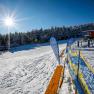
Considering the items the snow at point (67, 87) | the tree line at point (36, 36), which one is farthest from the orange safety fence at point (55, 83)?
the tree line at point (36, 36)

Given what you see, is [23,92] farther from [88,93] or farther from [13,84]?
[88,93]

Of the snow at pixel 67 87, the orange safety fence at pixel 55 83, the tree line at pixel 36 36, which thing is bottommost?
the snow at pixel 67 87

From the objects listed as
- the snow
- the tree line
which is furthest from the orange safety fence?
the tree line

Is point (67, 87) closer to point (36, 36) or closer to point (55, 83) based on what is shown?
point (55, 83)

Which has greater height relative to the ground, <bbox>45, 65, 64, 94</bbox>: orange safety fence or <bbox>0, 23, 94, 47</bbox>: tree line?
<bbox>0, 23, 94, 47</bbox>: tree line

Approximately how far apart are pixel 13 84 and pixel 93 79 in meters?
4.83

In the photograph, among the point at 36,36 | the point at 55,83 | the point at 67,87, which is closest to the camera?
the point at 67,87

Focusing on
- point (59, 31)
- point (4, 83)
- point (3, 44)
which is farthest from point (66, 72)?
point (59, 31)

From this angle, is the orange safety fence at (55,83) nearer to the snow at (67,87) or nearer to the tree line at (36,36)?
the snow at (67,87)

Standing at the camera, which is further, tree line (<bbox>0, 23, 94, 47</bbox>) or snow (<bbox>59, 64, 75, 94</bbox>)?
tree line (<bbox>0, 23, 94, 47</bbox>)

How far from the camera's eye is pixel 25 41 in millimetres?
67375

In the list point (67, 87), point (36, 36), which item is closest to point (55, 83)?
point (67, 87)

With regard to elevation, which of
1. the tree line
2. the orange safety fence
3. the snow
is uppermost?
the tree line

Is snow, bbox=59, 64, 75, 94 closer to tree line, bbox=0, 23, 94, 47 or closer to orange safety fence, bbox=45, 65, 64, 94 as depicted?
orange safety fence, bbox=45, 65, 64, 94
